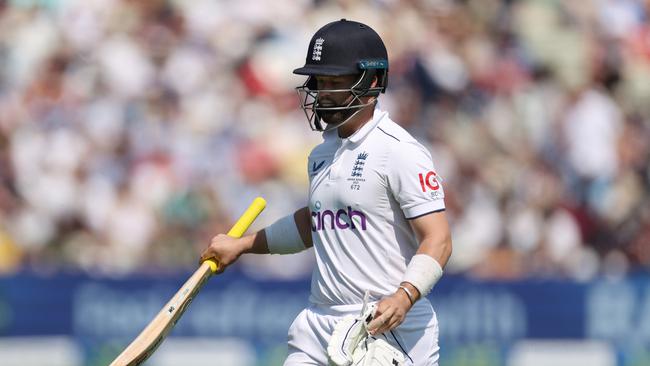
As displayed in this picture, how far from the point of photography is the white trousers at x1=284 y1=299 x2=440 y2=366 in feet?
15.6

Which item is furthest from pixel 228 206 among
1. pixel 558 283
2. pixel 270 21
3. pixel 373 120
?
pixel 373 120

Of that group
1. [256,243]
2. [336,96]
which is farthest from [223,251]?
[336,96]

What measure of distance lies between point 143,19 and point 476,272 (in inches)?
142

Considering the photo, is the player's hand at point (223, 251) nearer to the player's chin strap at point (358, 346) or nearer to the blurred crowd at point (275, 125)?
the player's chin strap at point (358, 346)

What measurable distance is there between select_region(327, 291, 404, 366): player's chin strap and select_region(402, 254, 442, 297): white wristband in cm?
17

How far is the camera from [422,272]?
14.7 ft

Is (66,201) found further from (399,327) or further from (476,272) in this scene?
(399,327)

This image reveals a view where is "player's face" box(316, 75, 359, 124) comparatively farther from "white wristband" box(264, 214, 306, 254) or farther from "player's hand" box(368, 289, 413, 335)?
"player's hand" box(368, 289, 413, 335)

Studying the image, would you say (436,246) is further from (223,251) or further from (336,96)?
(223,251)

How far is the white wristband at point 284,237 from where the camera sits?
525 cm

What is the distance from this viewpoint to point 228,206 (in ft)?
32.6

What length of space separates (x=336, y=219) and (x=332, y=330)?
0.42 meters

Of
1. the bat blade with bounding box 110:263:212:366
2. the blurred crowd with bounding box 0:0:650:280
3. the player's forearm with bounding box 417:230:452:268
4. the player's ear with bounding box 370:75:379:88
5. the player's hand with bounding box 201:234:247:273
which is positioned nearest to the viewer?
the player's forearm with bounding box 417:230:452:268

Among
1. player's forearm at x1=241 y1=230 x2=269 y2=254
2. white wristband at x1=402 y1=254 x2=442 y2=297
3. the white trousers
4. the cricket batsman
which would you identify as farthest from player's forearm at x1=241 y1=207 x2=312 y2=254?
white wristband at x1=402 y1=254 x2=442 y2=297
